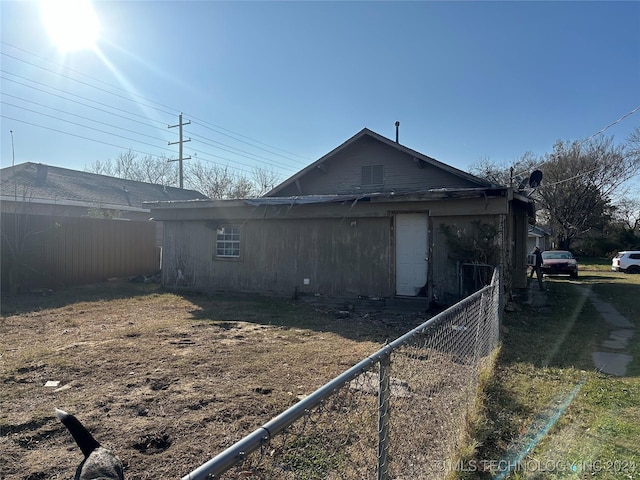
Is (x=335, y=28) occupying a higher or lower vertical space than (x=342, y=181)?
higher

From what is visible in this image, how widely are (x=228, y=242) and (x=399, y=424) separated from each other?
9.94 meters

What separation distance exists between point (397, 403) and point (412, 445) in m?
0.39

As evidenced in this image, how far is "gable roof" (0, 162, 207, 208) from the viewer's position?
55.7ft

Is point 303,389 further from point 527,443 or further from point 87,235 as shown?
point 87,235

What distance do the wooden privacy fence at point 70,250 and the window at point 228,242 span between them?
4.74 metres

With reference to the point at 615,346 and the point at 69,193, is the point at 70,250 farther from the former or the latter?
the point at 615,346

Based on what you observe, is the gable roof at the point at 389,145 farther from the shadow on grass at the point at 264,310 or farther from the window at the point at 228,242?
the shadow on grass at the point at 264,310

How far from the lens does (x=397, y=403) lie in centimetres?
296

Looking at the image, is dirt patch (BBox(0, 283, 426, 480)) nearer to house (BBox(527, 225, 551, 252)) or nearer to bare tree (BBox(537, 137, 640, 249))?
house (BBox(527, 225, 551, 252))

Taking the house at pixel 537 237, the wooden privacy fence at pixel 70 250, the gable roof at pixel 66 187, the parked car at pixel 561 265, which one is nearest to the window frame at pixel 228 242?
the wooden privacy fence at pixel 70 250

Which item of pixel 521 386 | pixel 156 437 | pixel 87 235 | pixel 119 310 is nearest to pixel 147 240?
pixel 87 235

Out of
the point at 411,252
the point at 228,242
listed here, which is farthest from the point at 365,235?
the point at 228,242

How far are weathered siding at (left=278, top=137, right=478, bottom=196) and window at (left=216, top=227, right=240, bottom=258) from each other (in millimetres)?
3894

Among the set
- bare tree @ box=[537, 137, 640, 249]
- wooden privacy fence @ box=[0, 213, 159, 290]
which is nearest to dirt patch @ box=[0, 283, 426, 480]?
wooden privacy fence @ box=[0, 213, 159, 290]
